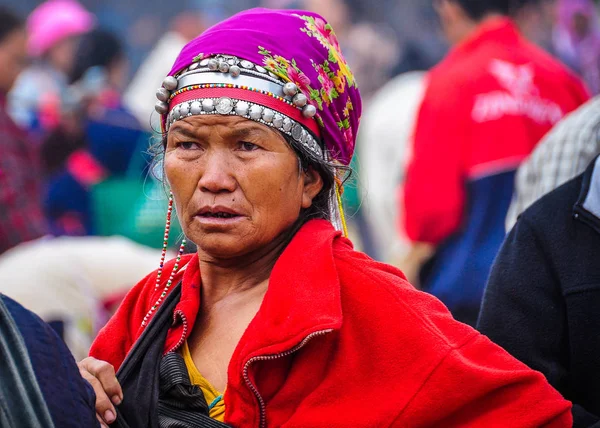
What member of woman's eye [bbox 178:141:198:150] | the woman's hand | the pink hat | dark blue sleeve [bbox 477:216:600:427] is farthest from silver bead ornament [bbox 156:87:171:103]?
the pink hat

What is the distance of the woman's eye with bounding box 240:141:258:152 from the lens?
2.76 m

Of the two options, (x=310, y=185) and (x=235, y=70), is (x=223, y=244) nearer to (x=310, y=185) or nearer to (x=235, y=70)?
(x=310, y=185)

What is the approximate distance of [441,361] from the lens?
2551 millimetres

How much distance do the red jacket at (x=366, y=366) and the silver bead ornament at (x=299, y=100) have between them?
0.36 meters

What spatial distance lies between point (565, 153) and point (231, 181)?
147 centimetres

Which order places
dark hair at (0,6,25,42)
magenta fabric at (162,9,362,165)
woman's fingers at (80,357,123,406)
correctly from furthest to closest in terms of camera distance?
dark hair at (0,6,25,42) → magenta fabric at (162,9,362,165) → woman's fingers at (80,357,123,406)

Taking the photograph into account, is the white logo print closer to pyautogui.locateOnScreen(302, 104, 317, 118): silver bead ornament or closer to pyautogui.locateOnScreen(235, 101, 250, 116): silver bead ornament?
pyautogui.locateOnScreen(302, 104, 317, 118): silver bead ornament

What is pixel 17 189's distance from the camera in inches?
243

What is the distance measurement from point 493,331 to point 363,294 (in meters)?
0.61

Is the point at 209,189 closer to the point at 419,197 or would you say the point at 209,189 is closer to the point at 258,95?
the point at 258,95

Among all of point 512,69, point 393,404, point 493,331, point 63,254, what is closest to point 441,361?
point 393,404

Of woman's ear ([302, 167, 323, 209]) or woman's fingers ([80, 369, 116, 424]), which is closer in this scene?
woman's fingers ([80, 369, 116, 424])

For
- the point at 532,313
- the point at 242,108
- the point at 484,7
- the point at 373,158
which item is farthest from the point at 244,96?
the point at 373,158

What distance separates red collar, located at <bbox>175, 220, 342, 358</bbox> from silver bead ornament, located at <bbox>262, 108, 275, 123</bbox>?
29cm
